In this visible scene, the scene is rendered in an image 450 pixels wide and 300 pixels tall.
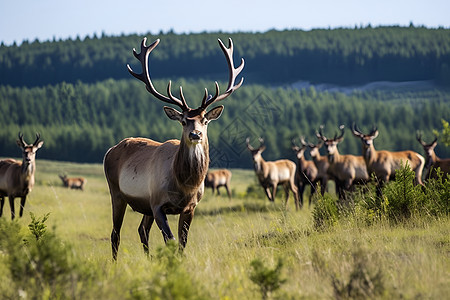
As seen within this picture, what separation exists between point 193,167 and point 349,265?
2331 millimetres

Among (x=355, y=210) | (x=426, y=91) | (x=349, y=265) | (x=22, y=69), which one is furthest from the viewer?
(x=22, y=69)

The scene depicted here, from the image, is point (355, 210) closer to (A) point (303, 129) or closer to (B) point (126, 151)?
(B) point (126, 151)

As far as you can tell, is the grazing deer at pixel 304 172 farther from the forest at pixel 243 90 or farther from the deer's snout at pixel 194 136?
the forest at pixel 243 90

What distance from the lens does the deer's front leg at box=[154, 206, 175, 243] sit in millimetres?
6094

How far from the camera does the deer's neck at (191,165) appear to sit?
6.11 m

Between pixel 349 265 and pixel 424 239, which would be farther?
pixel 424 239

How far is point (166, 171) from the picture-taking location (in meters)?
6.47

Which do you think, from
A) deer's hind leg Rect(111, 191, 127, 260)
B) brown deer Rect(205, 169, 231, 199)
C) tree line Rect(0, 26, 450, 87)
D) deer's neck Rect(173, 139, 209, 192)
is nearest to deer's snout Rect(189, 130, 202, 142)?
deer's neck Rect(173, 139, 209, 192)

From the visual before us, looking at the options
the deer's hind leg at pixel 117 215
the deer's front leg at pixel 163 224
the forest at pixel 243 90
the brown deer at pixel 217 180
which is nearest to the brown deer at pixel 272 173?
the brown deer at pixel 217 180

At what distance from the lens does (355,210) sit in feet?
24.4

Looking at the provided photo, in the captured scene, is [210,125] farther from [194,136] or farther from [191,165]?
[194,136]

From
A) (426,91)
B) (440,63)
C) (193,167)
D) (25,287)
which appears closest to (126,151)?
(193,167)

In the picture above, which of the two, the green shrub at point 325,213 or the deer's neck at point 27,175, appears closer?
the green shrub at point 325,213

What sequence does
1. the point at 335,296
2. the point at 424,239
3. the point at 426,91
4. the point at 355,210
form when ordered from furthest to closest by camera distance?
the point at 426,91
the point at 355,210
the point at 424,239
the point at 335,296
